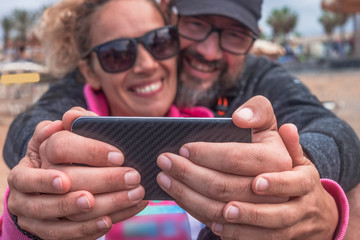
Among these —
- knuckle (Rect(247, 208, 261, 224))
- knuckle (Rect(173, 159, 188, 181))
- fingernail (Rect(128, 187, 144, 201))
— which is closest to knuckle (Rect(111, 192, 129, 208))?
fingernail (Rect(128, 187, 144, 201))

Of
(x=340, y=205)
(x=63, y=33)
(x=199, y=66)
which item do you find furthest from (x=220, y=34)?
(x=340, y=205)

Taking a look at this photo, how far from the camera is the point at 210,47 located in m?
1.94

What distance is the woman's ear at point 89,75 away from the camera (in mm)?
1792

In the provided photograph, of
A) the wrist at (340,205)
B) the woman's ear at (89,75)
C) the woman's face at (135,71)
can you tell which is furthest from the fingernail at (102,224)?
the woman's ear at (89,75)

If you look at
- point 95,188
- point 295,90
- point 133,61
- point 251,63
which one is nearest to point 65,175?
point 95,188

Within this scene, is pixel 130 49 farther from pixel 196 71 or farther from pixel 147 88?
pixel 196 71

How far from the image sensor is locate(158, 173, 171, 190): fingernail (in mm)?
775

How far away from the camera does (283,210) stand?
744mm

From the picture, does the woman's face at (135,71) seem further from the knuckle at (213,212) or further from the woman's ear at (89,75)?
the knuckle at (213,212)

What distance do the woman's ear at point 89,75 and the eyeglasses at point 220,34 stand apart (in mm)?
502

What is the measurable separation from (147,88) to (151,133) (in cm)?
93

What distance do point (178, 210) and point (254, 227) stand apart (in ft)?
1.26

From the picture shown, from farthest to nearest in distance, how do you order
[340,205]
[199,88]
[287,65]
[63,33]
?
[287,65] < [63,33] < [199,88] < [340,205]

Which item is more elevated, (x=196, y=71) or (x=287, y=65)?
(x=196, y=71)
